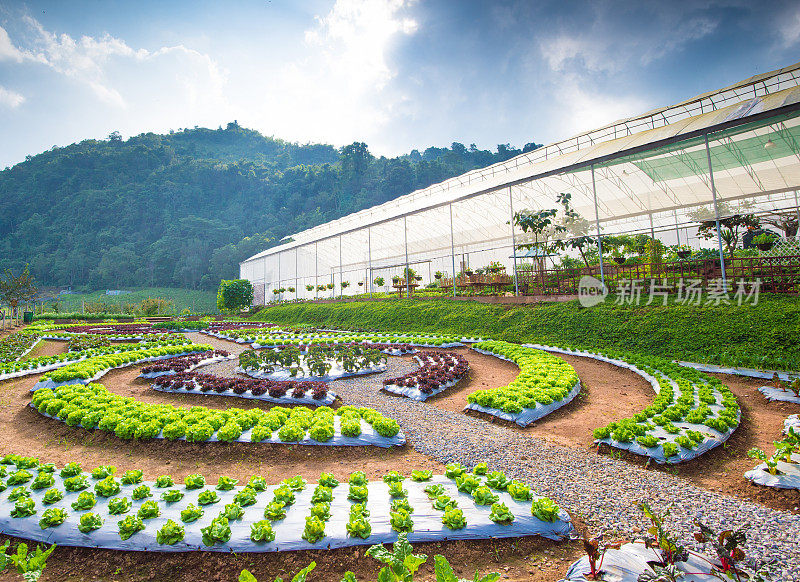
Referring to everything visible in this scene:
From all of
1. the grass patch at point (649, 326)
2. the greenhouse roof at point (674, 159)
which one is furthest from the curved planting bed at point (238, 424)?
the greenhouse roof at point (674, 159)

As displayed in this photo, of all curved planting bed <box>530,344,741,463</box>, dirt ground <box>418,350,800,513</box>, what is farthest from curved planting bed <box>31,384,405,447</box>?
curved planting bed <box>530,344,741,463</box>

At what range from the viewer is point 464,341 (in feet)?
47.6

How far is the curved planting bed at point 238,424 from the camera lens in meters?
5.57

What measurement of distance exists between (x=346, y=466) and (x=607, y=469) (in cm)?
335

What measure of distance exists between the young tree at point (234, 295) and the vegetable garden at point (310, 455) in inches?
981

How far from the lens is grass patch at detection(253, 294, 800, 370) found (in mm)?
9297

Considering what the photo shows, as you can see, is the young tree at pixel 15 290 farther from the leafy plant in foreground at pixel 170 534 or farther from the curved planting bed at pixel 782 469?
the curved planting bed at pixel 782 469

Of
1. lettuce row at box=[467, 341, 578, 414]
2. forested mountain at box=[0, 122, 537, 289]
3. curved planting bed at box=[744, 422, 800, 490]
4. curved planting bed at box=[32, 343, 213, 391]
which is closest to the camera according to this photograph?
curved planting bed at box=[744, 422, 800, 490]

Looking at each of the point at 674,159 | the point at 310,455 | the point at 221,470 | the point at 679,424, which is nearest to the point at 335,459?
the point at 310,455

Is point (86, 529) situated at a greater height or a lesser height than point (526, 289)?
lesser

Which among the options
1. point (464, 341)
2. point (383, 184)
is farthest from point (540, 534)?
point (383, 184)

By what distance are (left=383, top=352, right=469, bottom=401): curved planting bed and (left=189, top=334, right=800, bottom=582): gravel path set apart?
3.82 ft

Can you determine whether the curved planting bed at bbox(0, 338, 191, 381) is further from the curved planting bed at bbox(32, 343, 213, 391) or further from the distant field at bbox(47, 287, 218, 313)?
the distant field at bbox(47, 287, 218, 313)

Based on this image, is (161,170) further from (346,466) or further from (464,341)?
(346,466)
